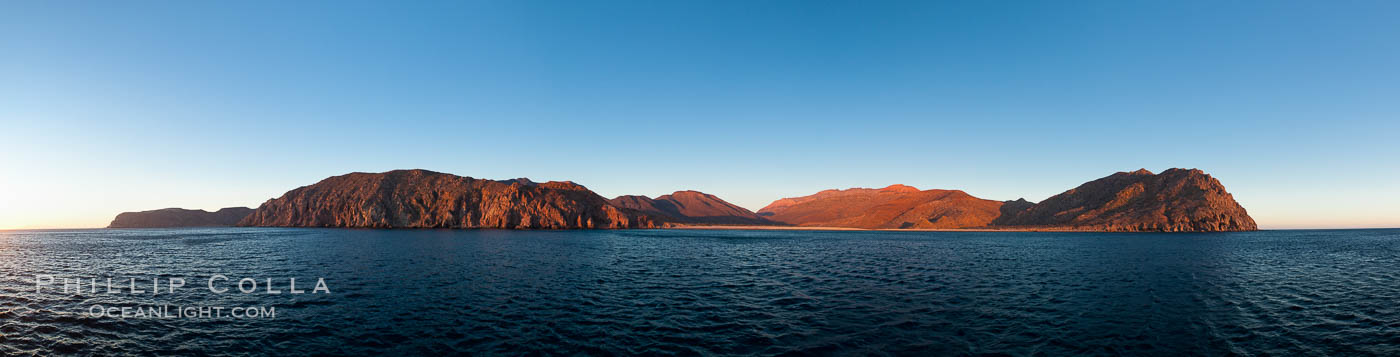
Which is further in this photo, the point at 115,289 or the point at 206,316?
the point at 115,289

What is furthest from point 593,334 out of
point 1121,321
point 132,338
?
point 1121,321

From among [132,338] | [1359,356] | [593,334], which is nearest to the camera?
[1359,356]

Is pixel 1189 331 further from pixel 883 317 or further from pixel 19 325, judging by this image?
pixel 19 325

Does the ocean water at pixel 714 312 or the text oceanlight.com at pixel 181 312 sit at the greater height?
the text oceanlight.com at pixel 181 312

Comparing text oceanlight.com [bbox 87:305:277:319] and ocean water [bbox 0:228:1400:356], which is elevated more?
text oceanlight.com [bbox 87:305:277:319]

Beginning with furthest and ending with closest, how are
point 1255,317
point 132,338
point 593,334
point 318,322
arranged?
point 1255,317, point 318,322, point 593,334, point 132,338

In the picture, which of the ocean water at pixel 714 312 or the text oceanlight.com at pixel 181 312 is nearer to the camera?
the ocean water at pixel 714 312

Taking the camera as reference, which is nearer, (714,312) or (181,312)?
(181,312)

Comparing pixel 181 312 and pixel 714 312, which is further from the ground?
pixel 181 312

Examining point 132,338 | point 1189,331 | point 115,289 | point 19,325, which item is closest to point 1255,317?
point 1189,331

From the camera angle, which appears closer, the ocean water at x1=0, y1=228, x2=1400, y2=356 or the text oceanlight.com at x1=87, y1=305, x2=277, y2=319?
the ocean water at x1=0, y1=228, x2=1400, y2=356

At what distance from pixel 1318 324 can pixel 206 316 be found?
180ft

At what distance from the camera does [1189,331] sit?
22.7 meters

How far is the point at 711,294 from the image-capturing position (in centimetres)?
3347
